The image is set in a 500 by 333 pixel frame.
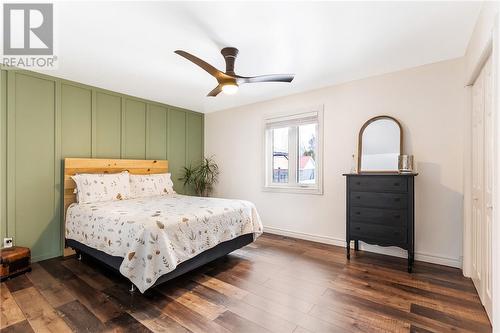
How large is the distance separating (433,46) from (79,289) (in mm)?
4184

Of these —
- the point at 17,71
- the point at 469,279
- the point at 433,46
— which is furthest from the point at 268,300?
the point at 17,71

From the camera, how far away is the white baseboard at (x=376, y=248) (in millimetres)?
2701

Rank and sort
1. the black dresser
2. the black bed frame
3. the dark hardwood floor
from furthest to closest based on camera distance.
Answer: the black dresser, the black bed frame, the dark hardwood floor

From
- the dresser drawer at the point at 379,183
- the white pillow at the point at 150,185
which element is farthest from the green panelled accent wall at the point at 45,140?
the dresser drawer at the point at 379,183

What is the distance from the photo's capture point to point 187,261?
7.68 ft

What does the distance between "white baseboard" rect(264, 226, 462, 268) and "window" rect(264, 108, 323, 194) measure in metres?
0.69

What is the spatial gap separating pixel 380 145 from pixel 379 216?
927 mm

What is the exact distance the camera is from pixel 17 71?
286 cm

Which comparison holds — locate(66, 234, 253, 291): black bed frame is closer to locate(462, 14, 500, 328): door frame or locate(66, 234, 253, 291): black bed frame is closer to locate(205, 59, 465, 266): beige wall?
locate(205, 59, 465, 266): beige wall

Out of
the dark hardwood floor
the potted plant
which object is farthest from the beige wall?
the dark hardwood floor

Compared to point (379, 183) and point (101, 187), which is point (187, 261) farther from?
point (379, 183)

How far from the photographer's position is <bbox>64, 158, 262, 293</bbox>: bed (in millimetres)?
2023

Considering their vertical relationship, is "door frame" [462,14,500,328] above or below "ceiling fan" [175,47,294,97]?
below

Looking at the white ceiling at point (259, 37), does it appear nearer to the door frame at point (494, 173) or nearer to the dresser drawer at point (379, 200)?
the door frame at point (494, 173)
